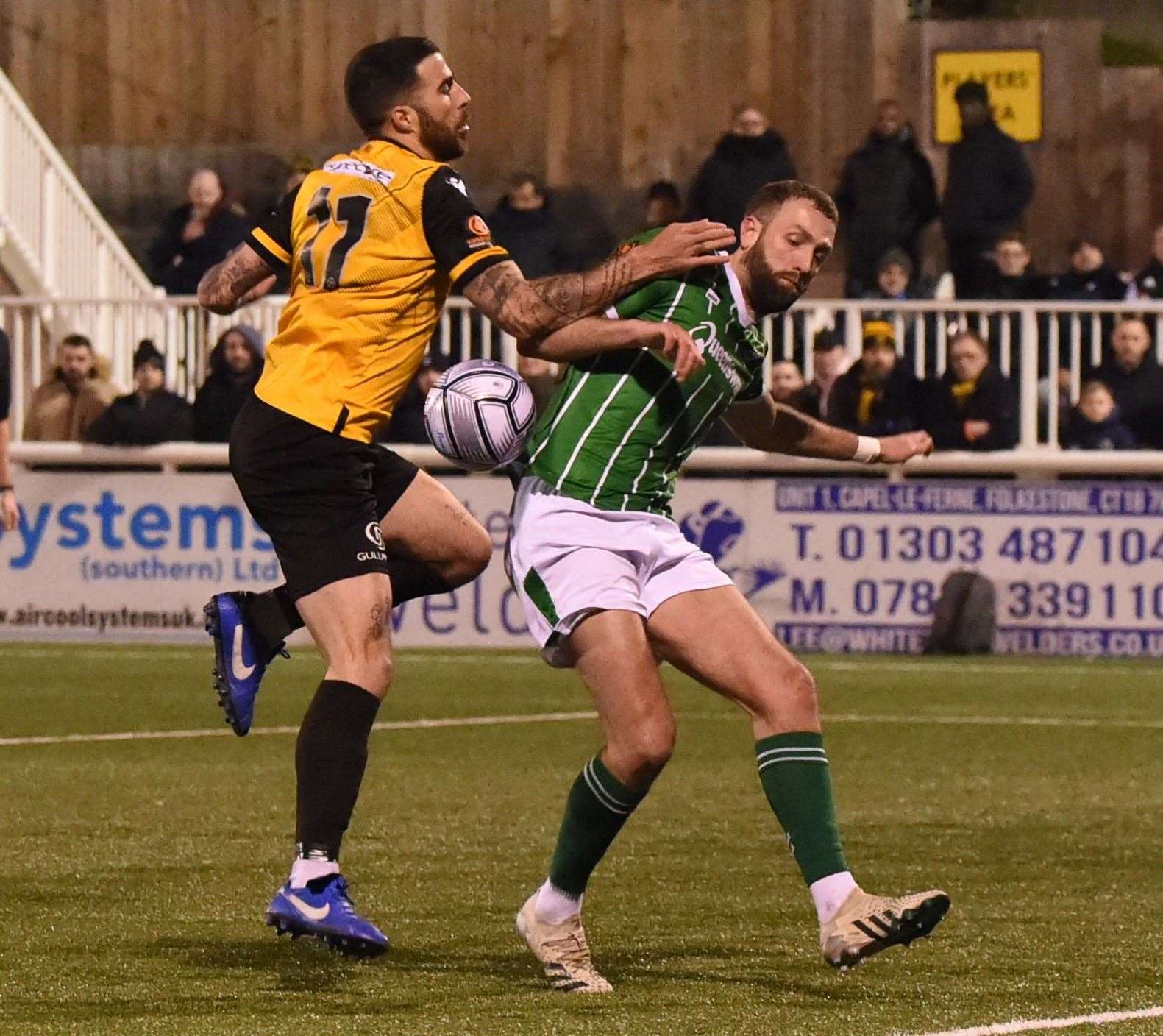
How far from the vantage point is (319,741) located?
6.58 metres

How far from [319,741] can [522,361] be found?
1061 centimetres

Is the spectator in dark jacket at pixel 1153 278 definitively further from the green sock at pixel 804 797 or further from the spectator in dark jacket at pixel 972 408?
the green sock at pixel 804 797

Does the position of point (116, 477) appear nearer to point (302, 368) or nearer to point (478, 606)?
point (478, 606)

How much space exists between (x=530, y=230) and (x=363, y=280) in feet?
38.2

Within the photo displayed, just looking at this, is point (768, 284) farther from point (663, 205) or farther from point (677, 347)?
point (663, 205)

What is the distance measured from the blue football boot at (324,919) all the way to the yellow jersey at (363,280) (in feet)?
3.69

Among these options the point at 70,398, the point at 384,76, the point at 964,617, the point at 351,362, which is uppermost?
the point at 384,76

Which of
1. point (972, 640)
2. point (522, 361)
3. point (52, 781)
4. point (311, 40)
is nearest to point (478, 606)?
point (522, 361)

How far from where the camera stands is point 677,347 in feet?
19.7

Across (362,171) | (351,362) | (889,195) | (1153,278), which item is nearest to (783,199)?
(362,171)

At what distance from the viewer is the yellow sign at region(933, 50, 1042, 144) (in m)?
20.9

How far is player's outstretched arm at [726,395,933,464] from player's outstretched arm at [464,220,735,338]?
2.25 ft

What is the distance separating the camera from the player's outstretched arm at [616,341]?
6020 mm

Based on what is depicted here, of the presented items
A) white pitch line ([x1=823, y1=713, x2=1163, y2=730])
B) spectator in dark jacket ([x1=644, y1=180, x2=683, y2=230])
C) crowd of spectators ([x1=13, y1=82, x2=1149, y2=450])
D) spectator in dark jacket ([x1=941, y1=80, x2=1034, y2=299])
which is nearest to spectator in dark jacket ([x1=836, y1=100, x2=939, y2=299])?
crowd of spectators ([x1=13, y1=82, x2=1149, y2=450])
